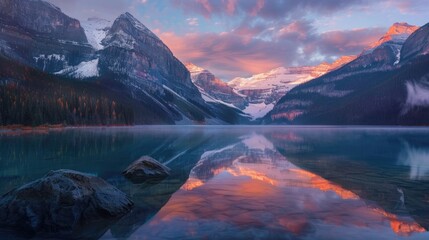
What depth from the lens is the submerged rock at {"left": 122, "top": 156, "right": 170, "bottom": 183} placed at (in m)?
26.6

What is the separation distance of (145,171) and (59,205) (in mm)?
12408

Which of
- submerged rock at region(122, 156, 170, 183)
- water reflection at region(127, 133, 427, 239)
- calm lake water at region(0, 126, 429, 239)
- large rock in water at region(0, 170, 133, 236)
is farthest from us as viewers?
submerged rock at region(122, 156, 170, 183)

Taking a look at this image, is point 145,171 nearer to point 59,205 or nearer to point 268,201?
point 268,201

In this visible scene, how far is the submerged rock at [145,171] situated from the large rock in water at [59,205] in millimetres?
9435

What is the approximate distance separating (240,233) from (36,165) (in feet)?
82.9

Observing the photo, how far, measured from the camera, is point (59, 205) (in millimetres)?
14750

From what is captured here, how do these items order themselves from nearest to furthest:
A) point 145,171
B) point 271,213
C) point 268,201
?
1. point 271,213
2. point 268,201
3. point 145,171

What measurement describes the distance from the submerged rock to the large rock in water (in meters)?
9.44

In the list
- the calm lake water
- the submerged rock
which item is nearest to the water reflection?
the calm lake water

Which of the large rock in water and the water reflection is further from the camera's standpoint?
the large rock in water

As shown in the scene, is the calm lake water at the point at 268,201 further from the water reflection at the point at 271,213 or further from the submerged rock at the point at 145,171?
the submerged rock at the point at 145,171

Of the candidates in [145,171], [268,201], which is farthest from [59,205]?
[145,171]

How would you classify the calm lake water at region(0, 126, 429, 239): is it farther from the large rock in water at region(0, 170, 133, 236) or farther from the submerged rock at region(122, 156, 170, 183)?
the large rock in water at region(0, 170, 133, 236)

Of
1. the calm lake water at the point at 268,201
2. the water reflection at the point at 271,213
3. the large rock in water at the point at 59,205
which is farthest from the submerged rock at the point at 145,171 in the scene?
the large rock in water at the point at 59,205
